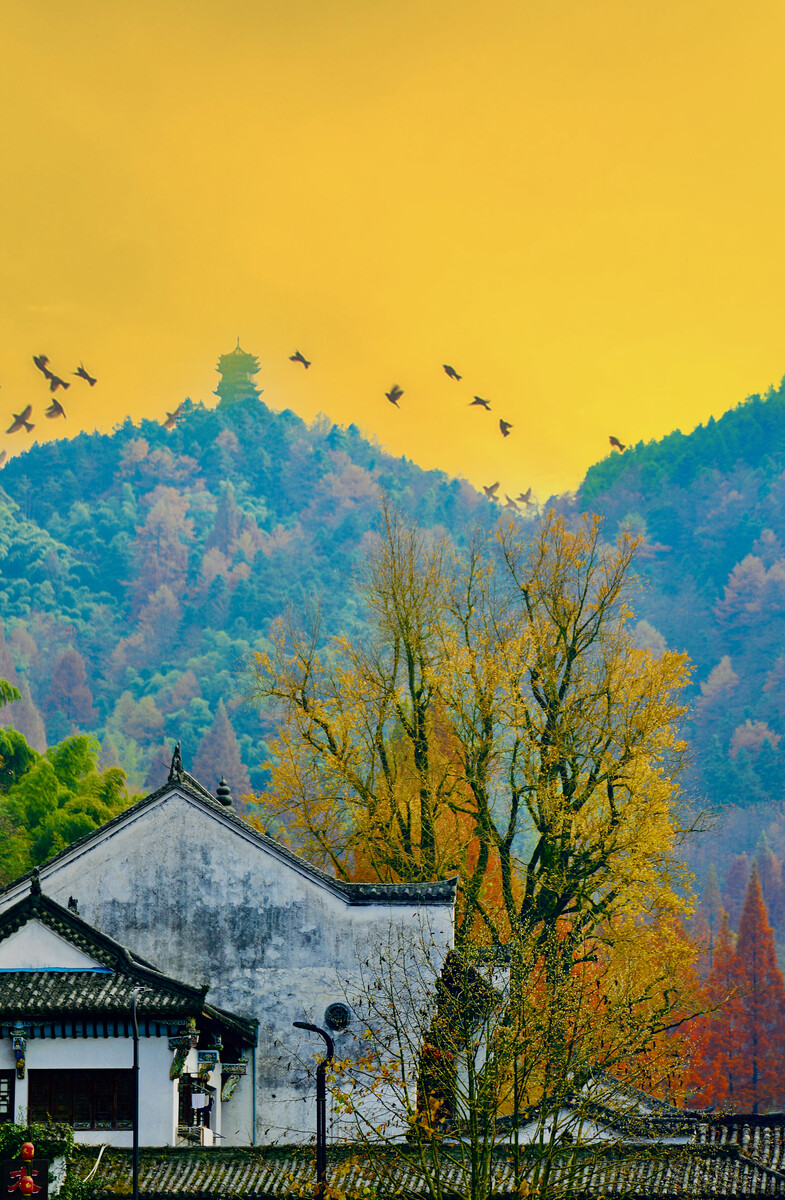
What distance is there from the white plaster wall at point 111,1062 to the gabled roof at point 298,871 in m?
4.02

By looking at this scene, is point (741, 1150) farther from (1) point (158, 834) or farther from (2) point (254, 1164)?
(1) point (158, 834)

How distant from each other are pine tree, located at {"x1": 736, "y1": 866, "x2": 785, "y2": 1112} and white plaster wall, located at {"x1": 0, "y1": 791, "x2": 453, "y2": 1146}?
42.8 m

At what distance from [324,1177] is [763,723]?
137 meters

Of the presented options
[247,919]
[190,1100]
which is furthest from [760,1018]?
[190,1100]

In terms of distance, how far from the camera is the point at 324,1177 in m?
21.9

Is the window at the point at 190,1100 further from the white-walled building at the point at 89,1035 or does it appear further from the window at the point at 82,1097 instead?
the window at the point at 82,1097

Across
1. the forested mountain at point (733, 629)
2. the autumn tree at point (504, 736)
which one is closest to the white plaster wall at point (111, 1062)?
the autumn tree at point (504, 736)

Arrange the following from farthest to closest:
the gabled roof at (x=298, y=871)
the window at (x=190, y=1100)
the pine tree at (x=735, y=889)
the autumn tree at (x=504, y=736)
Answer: the pine tree at (x=735, y=889), the autumn tree at (x=504, y=736), the gabled roof at (x=298, y=871), the window at (x=190, y=1100)

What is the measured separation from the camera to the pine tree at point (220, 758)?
139125 millimetres

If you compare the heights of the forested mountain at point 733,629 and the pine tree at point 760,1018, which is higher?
the forested mountain at point 733,629

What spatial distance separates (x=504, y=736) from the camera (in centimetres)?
3812

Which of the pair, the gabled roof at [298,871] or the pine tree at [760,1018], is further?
the pine tree at [760,1018]

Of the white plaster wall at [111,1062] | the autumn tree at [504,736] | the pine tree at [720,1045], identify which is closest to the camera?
the white plaster wall at [111,1062]

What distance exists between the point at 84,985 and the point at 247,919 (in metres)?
4.31
